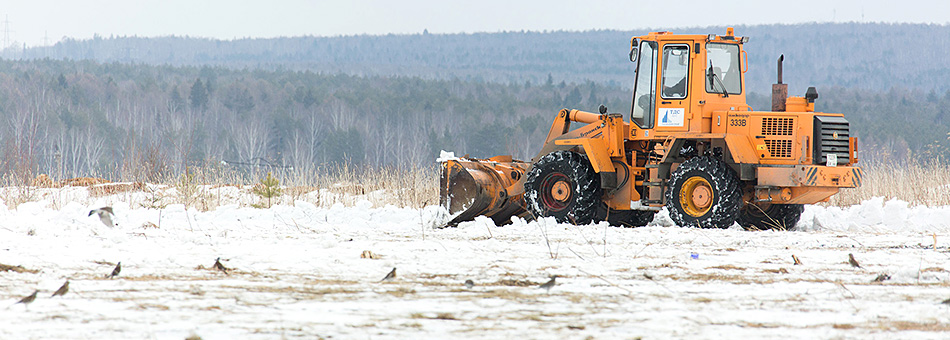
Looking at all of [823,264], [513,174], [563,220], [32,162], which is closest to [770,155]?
[563,220]

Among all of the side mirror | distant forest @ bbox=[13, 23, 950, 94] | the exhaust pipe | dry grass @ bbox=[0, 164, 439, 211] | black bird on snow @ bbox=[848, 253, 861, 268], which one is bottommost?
black bird on snow @ bbox=[848, 253, 861, 268]

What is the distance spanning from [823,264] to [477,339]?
348 centimetres

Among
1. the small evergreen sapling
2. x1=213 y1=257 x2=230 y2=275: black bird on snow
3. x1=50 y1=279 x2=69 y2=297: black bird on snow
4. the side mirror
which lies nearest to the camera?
x1=50 y1=279 x2=69 y2=297: black bird on snow

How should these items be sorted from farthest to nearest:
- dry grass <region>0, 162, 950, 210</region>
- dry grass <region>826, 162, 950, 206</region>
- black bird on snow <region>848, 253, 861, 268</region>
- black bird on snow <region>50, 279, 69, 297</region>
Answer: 1. dry grass <region>0, 162, 950, 210</region>
2. dry grass <region>826, 162, 950, 206</region>
3. black bird on snow <region>848, 253, 861, 268</region>
4. black bird on snow <region>50, 279, 69, 297</region>

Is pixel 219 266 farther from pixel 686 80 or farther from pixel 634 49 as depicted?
pixel 634 49

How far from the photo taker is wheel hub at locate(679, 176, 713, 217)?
10225 millimetres

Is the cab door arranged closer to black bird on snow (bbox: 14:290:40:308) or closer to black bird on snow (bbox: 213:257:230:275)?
black bird on snow (bbox: 213:257:230:275)

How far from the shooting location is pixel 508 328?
3.81 metres

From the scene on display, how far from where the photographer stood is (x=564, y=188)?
11.3m

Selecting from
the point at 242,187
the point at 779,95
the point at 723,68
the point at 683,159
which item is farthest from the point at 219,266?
the point at 242,187

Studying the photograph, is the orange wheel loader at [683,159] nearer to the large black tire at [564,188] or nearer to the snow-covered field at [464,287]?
the large black tire at [564,188]

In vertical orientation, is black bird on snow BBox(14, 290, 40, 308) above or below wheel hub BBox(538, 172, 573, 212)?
below

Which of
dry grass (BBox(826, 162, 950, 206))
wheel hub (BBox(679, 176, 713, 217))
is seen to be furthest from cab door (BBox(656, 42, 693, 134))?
dry grass (BBox(826, 162, 950, 206))

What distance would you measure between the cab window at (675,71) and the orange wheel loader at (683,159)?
1 centimetres
